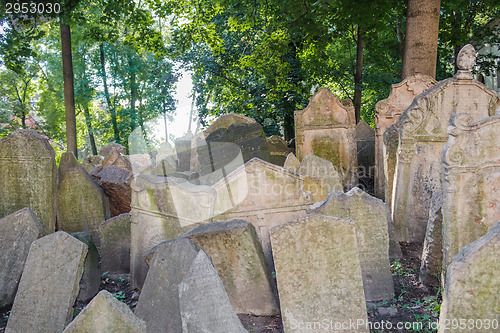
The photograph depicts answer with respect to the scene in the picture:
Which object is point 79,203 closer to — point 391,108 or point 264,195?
point 264,195

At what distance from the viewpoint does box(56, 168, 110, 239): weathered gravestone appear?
250 inches

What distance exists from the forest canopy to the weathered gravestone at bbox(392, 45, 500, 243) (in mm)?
2592

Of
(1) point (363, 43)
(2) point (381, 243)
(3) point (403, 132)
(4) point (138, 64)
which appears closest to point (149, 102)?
(4) point (138, 64)

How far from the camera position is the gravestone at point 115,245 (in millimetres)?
5332

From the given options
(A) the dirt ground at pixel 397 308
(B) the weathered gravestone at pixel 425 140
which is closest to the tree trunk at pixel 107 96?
(A) the dirt ground at pixel 397 308

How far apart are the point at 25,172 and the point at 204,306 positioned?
3980mm

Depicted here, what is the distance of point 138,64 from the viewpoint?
67.9 ft

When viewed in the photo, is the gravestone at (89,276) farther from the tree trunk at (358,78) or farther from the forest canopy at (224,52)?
the tree trunk at (358,78)

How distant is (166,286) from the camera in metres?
3.46

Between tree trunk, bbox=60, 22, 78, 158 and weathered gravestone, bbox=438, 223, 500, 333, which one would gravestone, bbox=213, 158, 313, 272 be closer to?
weathered gravestone, bbox=438, 223, 500, 333

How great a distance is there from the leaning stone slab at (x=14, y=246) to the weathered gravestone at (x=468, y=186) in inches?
177

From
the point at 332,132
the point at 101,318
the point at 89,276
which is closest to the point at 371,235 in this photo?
the point at 101,318

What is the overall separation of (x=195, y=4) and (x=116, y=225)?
884 cm

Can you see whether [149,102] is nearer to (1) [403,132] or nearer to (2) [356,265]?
(1) [403,132]
